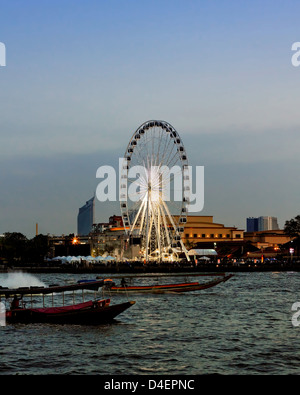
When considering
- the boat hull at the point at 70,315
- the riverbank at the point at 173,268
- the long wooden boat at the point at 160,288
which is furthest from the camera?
the riverbank at the point at 173,268

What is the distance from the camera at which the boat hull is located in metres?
42.9

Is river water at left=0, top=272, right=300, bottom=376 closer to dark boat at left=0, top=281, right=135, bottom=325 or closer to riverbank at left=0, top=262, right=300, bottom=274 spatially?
dark boat at left=0, top=281, right=135, bottom=325

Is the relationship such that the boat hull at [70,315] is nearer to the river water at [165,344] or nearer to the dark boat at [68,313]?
the dark boat at [68,313]

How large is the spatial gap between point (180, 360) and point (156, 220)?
84166mm

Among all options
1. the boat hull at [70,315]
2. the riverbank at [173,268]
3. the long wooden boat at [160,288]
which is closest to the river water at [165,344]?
the boat hull at [70,315]

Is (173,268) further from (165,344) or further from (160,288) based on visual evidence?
(165,344)

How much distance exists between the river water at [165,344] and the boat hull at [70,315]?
18.7 inches

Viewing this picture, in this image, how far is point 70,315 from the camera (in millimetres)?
42719

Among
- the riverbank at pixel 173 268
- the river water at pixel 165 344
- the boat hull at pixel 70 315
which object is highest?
the riverbank at pixel 173 268

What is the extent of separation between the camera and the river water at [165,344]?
29.2m

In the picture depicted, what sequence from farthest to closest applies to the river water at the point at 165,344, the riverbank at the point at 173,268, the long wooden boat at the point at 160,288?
the riverbank at the point at 173,268, the long wooden boat at the point at 160,288, the river water at the point at 165,344

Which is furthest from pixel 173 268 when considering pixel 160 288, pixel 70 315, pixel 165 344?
pixel 165 344

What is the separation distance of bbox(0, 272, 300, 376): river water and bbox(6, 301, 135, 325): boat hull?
48cm

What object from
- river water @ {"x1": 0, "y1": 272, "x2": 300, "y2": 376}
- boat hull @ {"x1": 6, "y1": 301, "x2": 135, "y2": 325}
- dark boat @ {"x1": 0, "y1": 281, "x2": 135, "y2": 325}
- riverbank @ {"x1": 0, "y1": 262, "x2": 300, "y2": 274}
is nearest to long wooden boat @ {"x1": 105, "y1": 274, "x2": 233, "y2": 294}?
river water @ {"x1": 0, "y1": 272, "x2": 300, "y2": 376}
